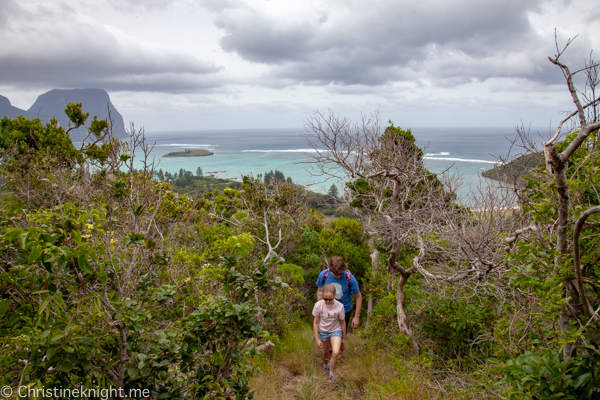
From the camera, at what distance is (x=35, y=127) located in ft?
38.3

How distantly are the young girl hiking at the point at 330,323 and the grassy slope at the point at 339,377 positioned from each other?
1.02 ft

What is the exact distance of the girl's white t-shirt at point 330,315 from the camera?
473cm

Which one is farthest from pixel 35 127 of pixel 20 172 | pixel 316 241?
pixel 316 241

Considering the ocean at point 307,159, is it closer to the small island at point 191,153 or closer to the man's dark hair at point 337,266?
the man's dark hair at point 337,266

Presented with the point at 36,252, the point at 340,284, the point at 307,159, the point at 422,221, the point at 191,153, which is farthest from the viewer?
the point at 191,153

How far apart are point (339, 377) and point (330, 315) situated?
3.46ft

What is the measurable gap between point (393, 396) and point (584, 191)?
301 cm

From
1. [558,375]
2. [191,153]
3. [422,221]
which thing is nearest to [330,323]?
[422,221]

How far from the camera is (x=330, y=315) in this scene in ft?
15.5

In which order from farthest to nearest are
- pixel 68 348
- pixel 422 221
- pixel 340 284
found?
pixel 422 221 → pixel 340 284 → pixel 68 348

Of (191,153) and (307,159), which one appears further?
(191,153)

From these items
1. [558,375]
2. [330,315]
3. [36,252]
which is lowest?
[330,315]

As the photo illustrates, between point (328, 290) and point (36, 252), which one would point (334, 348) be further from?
point (36, 252)

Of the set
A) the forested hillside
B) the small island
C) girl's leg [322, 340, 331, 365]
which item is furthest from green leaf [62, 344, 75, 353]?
the small island
